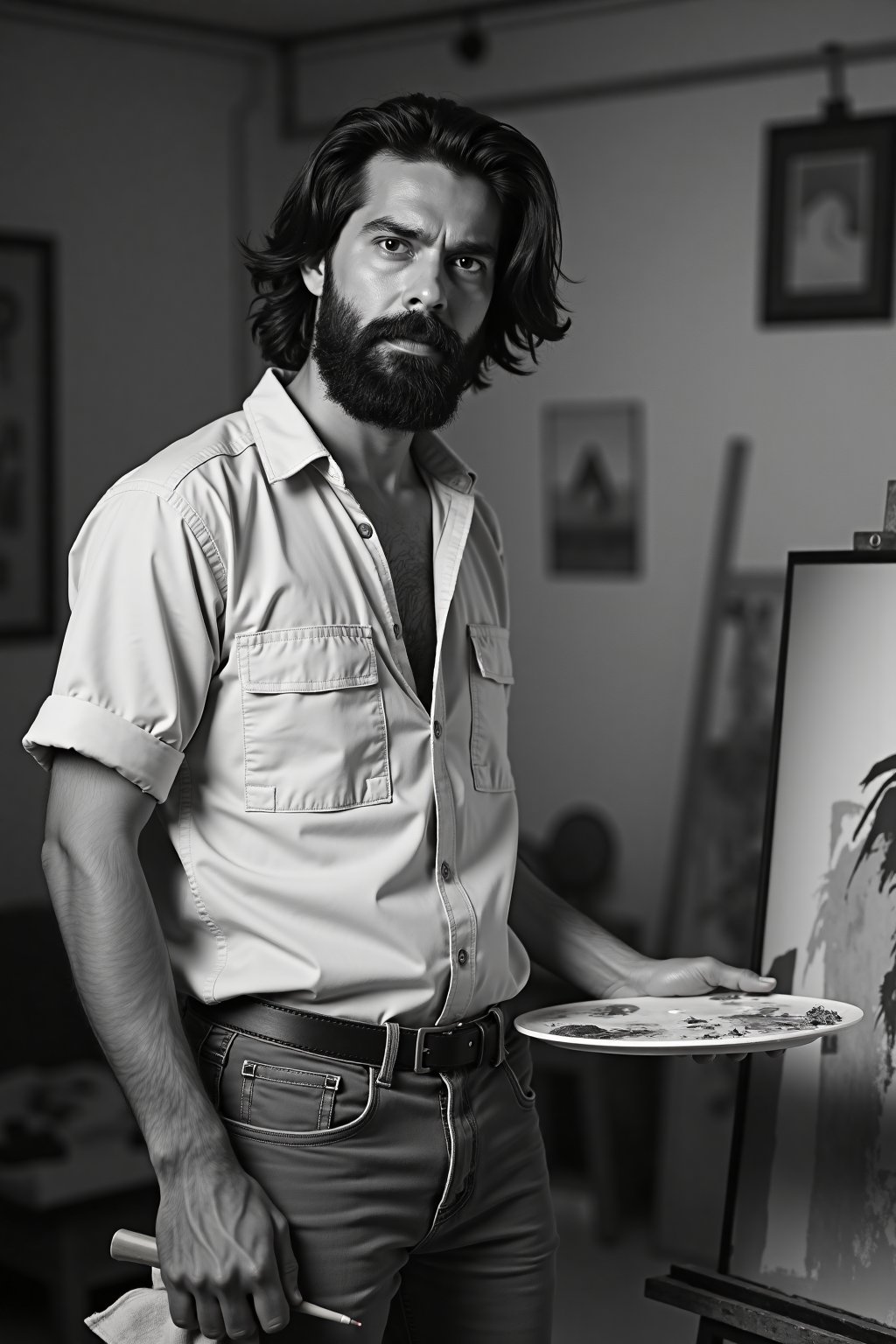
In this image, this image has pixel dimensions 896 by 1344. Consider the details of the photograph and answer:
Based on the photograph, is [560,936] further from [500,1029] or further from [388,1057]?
[388,1057]

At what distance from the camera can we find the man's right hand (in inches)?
59.6

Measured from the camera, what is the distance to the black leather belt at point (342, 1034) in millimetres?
1645

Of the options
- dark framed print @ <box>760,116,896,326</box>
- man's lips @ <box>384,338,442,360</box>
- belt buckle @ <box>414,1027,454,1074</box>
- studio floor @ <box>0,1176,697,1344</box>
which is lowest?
studio floor @ <box>0,1176,697,1344</box>

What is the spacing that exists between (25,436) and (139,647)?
3063mm

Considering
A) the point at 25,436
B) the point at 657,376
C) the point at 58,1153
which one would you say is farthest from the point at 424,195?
the point at 25,436

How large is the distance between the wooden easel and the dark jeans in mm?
173

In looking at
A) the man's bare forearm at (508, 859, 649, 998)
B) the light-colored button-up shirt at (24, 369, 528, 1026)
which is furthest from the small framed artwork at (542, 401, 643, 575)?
the light-colored button-up shirt at (24, 369, 528, 1026)

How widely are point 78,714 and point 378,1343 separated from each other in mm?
704

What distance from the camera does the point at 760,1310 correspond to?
6.05 feet

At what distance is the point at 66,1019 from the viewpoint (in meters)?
3.97

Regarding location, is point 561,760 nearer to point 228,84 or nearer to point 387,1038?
point 228,84

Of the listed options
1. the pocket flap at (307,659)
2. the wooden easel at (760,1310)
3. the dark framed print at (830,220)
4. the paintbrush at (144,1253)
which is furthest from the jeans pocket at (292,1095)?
the dark framed print at (830,220)

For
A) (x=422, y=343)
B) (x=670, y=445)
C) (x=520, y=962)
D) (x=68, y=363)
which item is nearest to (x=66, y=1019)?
(x=68, y=363)

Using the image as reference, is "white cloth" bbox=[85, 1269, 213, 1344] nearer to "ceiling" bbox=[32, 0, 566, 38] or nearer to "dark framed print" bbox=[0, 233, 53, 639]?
"dark framed print" bbox=[0, 233, 53, 639]
